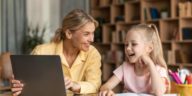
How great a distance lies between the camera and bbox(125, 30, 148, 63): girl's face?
1598 mm

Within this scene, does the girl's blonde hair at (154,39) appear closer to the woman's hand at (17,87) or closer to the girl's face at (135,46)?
the girl's face at (135,46)

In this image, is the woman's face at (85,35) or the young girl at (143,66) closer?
the young girl at (143,66)

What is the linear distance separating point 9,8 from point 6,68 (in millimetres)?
2635

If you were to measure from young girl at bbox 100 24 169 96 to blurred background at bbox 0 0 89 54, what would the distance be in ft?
11.0

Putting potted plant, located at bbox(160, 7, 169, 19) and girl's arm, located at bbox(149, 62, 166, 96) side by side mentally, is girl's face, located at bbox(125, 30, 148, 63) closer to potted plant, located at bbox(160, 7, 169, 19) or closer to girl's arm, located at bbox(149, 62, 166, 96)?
girl's arm, located at bbox(149, 62, 166, 96)

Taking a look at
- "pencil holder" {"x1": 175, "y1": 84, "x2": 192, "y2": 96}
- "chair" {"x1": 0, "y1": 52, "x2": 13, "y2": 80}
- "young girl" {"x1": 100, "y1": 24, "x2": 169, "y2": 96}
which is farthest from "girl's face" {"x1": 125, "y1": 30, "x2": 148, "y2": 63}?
"chair" {"x1": 0, "y1": 52, "x2": 13, "y2": 80}

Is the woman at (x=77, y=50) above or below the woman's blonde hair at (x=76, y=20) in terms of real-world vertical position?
below

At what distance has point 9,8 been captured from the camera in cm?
487

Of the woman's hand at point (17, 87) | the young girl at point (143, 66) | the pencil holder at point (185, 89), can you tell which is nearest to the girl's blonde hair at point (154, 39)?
the young girl at point (143, 66)

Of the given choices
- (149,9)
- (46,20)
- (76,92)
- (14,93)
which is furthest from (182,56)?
(14,93)

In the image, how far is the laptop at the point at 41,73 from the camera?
4.42ft

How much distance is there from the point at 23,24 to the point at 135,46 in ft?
11.9

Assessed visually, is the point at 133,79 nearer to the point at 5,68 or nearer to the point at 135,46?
the point at 135,46

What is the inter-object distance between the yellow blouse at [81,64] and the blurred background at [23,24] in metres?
3.00
